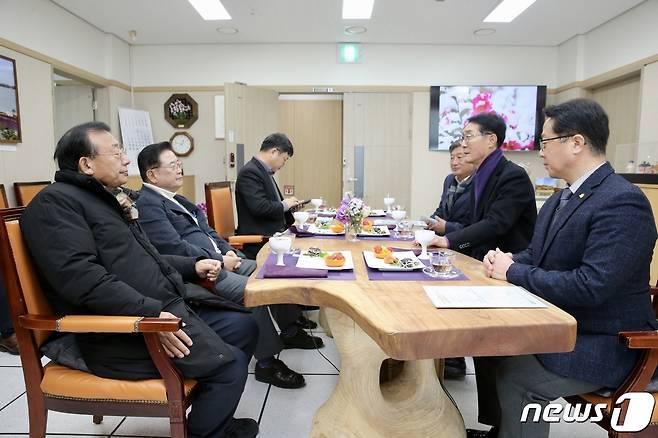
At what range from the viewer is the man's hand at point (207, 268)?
1.95 metres

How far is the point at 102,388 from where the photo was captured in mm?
1345

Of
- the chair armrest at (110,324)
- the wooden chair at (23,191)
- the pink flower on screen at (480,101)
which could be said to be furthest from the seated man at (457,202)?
the wooden chair at (23,191)

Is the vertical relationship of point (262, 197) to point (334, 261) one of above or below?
above

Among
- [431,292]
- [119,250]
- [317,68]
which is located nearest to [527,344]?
[431,292]

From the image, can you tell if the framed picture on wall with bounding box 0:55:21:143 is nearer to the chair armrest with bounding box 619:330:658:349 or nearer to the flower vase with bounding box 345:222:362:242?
the flower vase with bounding box 345:222:362:242

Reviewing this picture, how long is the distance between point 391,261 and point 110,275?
0.99 metres

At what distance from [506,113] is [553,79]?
2.84 feet

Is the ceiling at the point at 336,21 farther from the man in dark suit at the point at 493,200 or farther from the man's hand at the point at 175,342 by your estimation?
the man's hand at the point at 175,342

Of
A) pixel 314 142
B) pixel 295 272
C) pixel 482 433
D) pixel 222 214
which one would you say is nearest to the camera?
pixel 295 272

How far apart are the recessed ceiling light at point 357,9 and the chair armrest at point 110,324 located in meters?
4.29

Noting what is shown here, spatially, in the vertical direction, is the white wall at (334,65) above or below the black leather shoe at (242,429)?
above

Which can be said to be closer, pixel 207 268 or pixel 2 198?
pixel 207 268

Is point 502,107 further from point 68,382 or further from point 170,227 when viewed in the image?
point 68,382

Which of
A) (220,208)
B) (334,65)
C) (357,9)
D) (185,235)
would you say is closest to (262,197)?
(220,208)
